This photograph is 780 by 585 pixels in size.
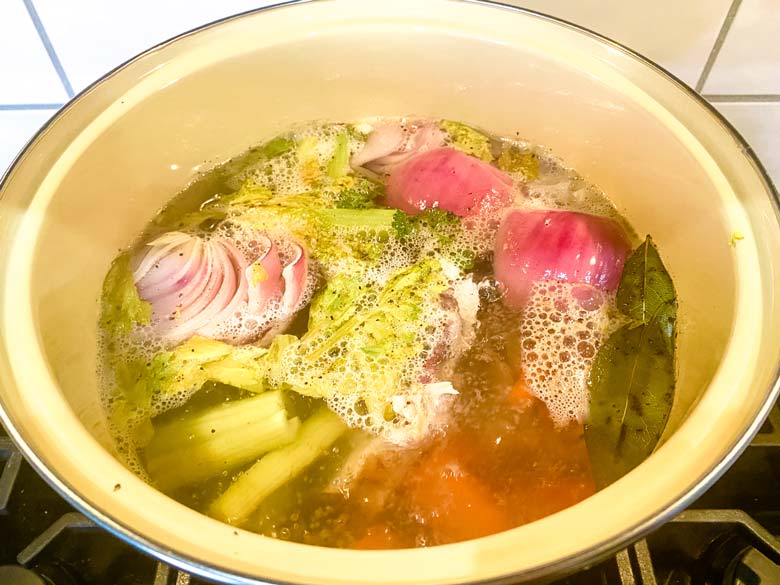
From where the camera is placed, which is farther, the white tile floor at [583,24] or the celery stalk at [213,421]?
the white tile floor at [583,24]

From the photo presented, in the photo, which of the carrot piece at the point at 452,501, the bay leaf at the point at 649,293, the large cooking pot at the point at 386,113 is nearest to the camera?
the large cooking pot at the point at 386,113

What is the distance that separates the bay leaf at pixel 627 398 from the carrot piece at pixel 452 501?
11cm

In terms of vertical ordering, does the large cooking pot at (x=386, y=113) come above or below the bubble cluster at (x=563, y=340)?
above

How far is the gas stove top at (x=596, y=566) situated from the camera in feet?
2.24

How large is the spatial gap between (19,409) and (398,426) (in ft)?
1.13

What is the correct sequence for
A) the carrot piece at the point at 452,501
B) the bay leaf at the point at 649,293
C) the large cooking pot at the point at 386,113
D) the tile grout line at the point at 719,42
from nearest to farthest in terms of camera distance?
the large cooking pot at the point at 386,113
the carrot piece at the point at 452,501
the bay leaf at the point at 649,293
the tile grout line at the point at 719,42

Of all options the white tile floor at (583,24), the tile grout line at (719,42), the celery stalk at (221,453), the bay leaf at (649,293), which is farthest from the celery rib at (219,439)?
the tile grout line at (719,42)

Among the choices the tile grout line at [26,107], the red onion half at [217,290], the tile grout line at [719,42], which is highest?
the tile grout line at [26,107]

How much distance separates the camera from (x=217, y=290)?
0.75 m

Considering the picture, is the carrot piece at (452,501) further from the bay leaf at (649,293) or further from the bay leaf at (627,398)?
the bay leaf at (649,293)

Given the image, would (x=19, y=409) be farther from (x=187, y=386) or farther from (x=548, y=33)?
(x=548, y=33)

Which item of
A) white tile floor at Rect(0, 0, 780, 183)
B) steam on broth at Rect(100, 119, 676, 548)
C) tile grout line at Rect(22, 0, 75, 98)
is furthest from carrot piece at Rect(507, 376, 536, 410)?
tile grout line at Rect(22, 0, 75, 98)

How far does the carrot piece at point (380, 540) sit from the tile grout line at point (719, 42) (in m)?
0.73

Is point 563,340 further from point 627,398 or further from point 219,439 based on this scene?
point 219,439
